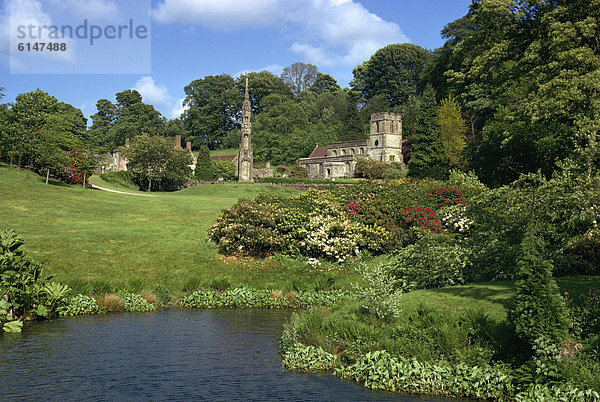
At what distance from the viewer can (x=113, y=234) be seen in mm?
33719

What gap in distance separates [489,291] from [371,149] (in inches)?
3886

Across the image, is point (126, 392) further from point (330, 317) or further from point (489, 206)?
point (489, 206)

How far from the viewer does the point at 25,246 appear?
2867 centimetres

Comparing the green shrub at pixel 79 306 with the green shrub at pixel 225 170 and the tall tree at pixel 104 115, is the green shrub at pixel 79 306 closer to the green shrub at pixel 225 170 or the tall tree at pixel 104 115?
the green shrub at pixel 225 170

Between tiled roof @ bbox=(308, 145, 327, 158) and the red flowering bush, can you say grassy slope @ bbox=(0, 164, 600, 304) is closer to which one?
the red flowering bush

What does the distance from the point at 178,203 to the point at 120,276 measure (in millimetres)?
23942

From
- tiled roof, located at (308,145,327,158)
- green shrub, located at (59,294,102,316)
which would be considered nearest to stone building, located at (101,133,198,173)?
tiled roof, located at (308,145,327,158)

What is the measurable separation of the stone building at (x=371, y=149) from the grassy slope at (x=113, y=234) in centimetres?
6730

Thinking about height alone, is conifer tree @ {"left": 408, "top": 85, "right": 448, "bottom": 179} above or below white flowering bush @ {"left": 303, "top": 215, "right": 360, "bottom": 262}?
above

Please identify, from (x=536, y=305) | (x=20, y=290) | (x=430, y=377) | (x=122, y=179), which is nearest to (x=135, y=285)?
(x=20, y=290)

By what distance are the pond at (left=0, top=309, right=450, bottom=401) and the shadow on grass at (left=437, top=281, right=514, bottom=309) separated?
5.84m

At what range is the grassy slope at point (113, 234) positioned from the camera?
92.1 ft

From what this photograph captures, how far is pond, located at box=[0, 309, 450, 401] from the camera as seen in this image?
1323cm

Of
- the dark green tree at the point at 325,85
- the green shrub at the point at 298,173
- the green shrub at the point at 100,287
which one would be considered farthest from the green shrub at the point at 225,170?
the green shrub at the point at 100,287
